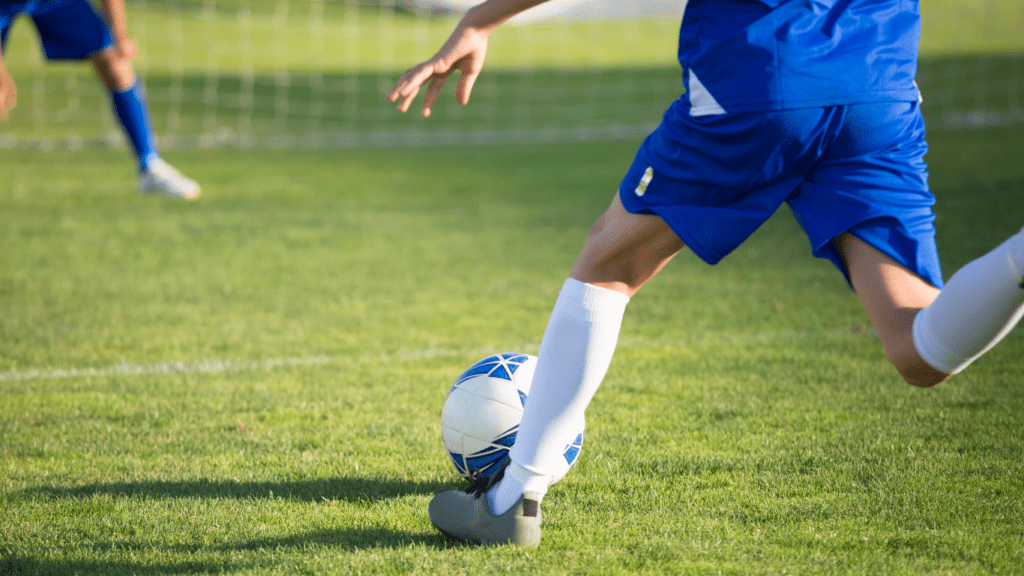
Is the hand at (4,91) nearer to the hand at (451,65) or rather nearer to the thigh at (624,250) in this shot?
the hand at (451,65)

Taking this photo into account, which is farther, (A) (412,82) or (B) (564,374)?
(B) (564,374)

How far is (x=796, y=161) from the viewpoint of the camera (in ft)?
6.61

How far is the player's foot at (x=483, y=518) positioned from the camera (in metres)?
2.27

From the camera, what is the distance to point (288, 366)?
4.18 metres

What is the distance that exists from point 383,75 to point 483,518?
20.0 m

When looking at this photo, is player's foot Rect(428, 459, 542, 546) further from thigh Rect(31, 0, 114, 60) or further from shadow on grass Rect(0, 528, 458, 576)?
thigh Rect(31, 0, 114, 60)

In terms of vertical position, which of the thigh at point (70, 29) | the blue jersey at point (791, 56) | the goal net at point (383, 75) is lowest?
the goal net at point (383, 75)

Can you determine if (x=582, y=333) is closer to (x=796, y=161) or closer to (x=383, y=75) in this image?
(x=796, y=161)

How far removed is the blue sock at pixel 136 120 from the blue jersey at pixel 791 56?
183 inches

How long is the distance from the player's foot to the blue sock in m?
4.28

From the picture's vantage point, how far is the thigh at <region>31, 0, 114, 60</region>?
215 inches

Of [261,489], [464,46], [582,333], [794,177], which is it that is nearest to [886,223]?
[794,177]

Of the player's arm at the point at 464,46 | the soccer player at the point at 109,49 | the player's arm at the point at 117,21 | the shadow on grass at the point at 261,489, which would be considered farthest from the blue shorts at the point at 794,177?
the soccer player at the point at 109,49

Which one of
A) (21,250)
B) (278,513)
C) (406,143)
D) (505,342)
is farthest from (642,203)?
(406,143)
